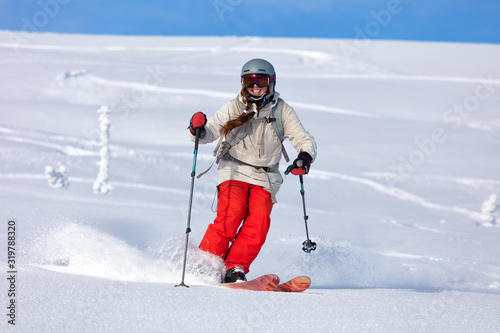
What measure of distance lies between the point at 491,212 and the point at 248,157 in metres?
9.06

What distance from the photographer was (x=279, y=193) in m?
13.6

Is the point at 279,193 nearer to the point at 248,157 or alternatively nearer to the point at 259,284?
the point at 248,157

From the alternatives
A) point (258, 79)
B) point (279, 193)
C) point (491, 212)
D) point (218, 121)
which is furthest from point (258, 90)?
point (491, 212)

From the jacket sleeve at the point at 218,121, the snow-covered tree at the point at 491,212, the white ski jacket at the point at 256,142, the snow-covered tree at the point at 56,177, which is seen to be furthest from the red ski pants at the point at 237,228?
the snow-covered tree at the point at 491,212

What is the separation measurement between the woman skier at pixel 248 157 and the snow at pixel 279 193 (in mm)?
286

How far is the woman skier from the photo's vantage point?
5.02 metres

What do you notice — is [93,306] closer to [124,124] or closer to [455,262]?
[455,262]

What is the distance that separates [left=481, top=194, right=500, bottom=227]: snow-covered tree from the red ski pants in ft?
28.7

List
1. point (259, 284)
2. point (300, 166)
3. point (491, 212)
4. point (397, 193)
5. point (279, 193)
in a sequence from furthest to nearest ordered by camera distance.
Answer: point (397, 193) < point (279, 193) < point (491, 212) < point (300, 166) < point (259, 284)

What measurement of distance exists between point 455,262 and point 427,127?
16.0m

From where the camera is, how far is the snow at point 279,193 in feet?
10.7

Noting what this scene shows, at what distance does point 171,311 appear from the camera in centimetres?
302

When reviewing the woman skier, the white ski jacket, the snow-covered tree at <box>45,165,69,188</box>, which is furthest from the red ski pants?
the snow-covered tree at <box>45,165,69,188</box>

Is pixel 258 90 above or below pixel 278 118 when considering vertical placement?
above
